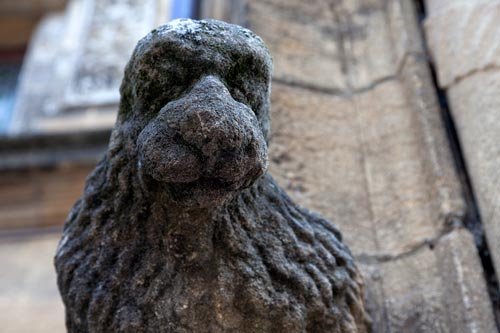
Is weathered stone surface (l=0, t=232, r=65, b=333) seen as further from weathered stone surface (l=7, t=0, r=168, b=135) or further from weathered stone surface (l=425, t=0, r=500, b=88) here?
weathered stone surface (l=425, t=0, r=500, b=88)

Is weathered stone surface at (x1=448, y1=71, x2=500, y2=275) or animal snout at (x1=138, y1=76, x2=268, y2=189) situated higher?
weathered stone surface at (x1=448, y1=71, x2=500, y2=275)

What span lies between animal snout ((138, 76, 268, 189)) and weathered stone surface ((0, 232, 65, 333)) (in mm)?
1682

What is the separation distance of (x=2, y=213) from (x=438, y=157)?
2.06 m

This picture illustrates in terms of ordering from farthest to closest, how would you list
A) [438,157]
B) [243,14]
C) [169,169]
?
[243,14] → [438,157] → [169,169]

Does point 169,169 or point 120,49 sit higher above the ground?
point 120,49

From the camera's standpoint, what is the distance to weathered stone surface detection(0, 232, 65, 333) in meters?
2.32

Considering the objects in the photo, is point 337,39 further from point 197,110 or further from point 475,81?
point 197,110

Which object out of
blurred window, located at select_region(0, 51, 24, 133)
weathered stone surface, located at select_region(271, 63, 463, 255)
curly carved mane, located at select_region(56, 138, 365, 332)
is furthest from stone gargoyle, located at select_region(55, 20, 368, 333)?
blurred window, located at select_region(0, 51, 24, 133)

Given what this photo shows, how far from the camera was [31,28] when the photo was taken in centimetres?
443

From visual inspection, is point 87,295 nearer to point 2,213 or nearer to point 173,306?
point 173,306

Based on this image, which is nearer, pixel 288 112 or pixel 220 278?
A: pixel 220 278

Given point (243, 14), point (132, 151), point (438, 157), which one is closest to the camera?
point (132, 151)

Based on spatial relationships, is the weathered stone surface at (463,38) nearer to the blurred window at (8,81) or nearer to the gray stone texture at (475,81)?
the gray stone texture at (475,81)

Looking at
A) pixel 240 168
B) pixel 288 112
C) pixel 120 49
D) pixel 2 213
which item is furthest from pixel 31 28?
pixel 240 168
